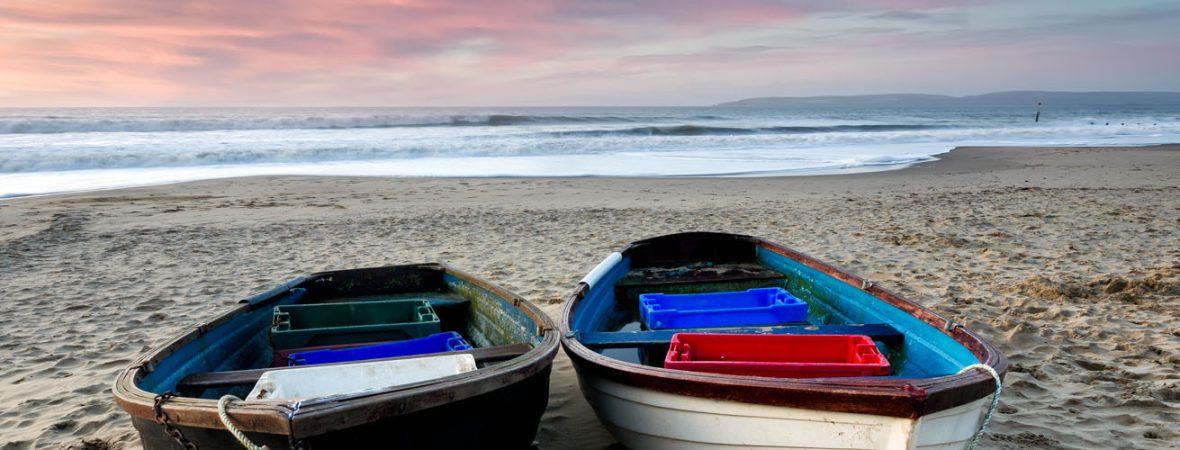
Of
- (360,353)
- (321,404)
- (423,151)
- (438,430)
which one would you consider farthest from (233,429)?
(423,151)

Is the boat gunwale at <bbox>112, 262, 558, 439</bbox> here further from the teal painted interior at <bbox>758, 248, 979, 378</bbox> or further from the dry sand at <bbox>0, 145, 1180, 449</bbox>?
the teal painted interior at <bbox>758, 248, 979, 378</bbox>

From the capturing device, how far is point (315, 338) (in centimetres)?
435

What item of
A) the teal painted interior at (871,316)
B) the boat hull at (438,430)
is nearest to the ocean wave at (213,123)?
the teal painted interior at (871,316)

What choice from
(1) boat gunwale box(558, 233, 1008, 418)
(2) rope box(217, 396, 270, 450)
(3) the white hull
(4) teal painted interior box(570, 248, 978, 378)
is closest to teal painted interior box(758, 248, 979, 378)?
(4) teal painted interior box(570, 248, 978, 378)

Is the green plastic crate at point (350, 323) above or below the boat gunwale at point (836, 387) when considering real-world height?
below

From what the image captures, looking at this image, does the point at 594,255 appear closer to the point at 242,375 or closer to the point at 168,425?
the point at 242,375

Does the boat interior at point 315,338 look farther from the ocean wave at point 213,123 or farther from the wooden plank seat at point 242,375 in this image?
the ocean wave at point 213,123

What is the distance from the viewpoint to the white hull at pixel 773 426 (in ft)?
8.22

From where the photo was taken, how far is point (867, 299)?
4328 millimetres

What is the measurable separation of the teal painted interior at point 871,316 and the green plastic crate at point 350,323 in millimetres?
2726

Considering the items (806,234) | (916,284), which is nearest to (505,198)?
(806,234)

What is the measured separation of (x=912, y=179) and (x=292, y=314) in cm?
1599

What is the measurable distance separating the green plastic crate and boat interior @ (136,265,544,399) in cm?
4

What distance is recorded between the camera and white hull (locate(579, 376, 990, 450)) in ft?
8.22
